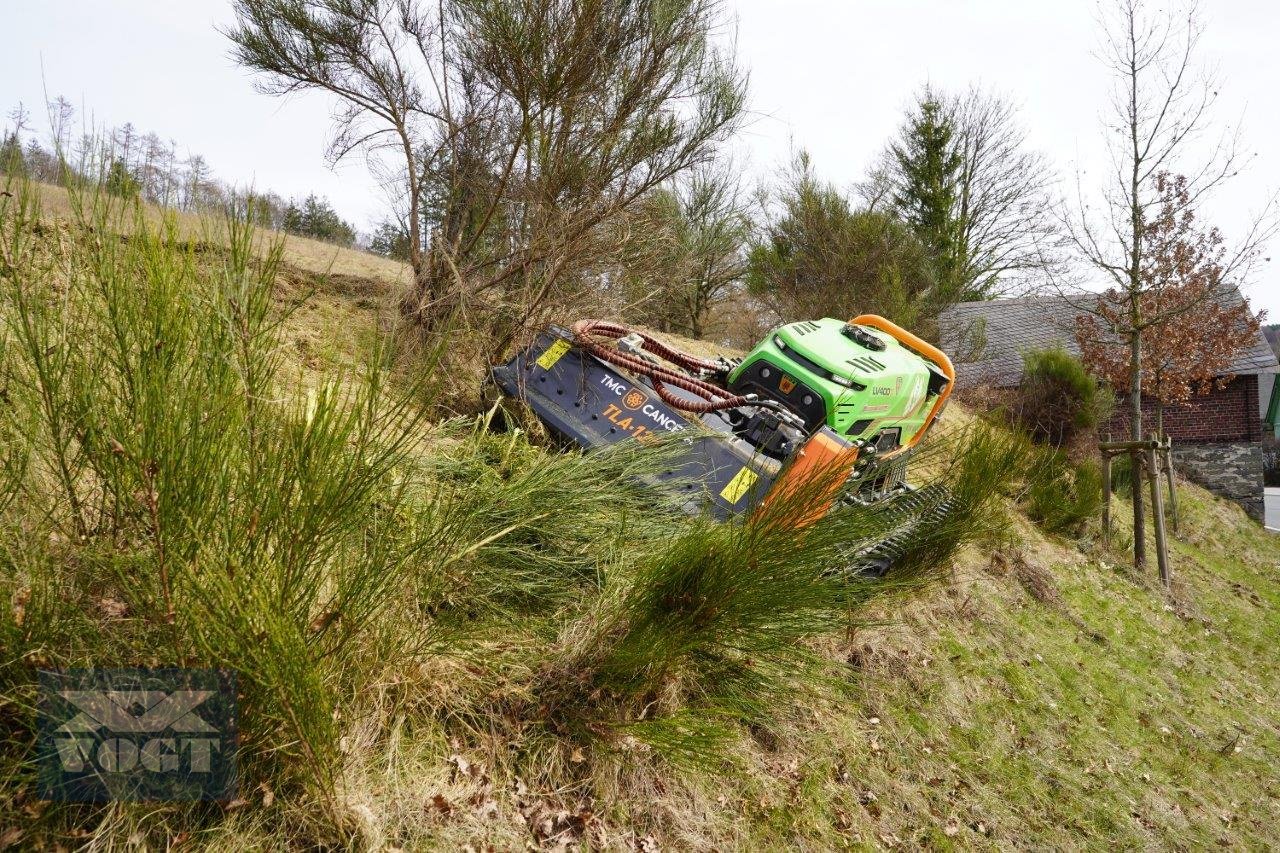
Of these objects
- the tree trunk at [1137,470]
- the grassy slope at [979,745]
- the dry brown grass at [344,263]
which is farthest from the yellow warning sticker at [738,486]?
the tree trunk at [1137,470]

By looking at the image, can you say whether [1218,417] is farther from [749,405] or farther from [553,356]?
[553,356]

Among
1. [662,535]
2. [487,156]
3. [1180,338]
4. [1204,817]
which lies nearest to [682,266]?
[487,156]

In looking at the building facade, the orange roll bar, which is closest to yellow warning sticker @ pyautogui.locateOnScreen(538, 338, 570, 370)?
the orange roll bar

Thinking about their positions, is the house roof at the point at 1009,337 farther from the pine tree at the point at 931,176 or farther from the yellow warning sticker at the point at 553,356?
the yellow warning sticker at the point at 553,356

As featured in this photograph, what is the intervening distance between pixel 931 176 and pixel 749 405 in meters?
22.7

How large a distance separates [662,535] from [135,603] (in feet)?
6.67

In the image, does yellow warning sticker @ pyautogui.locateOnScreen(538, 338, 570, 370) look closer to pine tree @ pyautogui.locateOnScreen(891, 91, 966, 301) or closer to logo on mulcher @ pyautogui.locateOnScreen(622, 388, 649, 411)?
logo on mulcher @ pyautogui.locateOnScreen(622, 388, 649, 411)

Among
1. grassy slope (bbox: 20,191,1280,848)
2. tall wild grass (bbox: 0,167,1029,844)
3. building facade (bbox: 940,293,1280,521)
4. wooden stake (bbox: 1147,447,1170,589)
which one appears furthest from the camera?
building facade (bbox: 940,293,1280,521)

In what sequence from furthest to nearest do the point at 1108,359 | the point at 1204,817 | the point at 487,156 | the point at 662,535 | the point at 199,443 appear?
the point at 1108,359 < the point at 487,156 < the point at 1204,817 < the point at 662,535 < the point at 199,443

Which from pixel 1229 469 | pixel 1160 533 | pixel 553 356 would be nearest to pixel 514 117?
pixel 553 356

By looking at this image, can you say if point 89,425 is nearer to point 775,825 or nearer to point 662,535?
point 662,535

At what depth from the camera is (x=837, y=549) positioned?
281 centimetres

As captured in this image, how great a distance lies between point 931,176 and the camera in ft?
78.4

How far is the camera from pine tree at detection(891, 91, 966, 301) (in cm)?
2377
